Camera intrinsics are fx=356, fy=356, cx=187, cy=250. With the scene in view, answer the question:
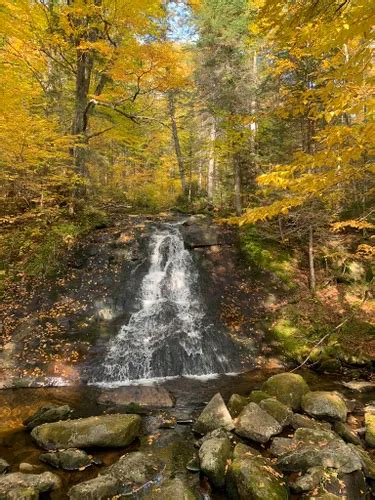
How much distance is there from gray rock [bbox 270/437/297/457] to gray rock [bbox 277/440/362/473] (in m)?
0.19

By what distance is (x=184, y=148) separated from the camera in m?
28.4

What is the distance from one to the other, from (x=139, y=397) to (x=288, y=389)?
10.8 feet

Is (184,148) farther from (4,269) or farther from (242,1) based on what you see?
(4,269)

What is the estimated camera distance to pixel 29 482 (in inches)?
185

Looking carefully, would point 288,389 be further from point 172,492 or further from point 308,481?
point 172,492

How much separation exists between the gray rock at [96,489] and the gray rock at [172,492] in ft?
1.49

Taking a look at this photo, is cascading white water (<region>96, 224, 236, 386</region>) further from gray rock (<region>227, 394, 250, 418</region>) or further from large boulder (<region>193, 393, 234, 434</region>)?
large boulder (<region>193, 393, 234, 434</region>)

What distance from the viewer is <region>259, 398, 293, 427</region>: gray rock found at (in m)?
6.61

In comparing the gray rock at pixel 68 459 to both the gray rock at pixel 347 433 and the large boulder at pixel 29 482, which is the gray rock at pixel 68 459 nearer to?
the large boulder at pixel 29 482

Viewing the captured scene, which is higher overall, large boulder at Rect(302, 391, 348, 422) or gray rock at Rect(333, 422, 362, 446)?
large boulder at Rect(302, 391, 348, 422)

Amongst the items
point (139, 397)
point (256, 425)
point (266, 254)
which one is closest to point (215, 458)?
point (256, 425)

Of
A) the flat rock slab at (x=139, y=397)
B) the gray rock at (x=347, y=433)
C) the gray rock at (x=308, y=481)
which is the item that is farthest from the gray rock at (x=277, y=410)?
the flat rock slab at (x=139, y=397)

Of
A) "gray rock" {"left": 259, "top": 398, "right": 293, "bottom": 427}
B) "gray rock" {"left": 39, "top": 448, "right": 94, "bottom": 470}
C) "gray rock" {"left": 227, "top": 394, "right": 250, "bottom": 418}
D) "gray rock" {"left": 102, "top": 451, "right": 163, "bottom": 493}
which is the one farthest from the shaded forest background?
"gray rock" {"left": 39, "top": 448, "right": 94, "bottom": 470}

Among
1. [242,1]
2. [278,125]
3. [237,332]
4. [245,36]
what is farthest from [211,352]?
[242,1]
